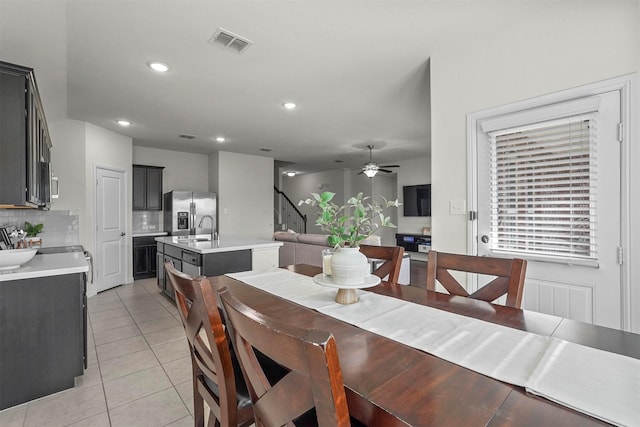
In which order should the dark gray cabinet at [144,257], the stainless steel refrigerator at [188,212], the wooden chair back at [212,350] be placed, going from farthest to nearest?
the stainless steel refrigerator at [188,212]
the dark gray cabinet at [144,257]
the wooden chair back at [212,350]

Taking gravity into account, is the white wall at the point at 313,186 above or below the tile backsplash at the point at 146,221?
above

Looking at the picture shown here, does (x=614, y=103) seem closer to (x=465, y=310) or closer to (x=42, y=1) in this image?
(x=465, y=310)

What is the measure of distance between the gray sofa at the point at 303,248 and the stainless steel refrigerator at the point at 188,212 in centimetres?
171

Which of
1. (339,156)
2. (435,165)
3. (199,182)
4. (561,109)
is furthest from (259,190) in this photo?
(561,109)

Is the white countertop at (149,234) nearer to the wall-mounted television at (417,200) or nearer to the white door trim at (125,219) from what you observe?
the white door trim at (125,219)

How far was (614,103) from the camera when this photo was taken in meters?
1.84

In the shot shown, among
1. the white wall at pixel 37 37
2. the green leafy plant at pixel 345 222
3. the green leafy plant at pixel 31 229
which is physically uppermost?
the white wall at pixel 37 37

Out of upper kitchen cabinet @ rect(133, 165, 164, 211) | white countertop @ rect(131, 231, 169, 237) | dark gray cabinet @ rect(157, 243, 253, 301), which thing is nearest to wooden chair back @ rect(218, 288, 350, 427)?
dark gray cabinet @ rect(157, 243, 253, 301)

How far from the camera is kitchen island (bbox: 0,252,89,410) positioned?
197 centimetres

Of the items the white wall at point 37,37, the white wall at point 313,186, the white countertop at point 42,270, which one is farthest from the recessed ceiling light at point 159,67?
the white wall at point 313,186

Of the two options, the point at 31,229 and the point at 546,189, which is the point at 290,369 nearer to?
the point at 546,189

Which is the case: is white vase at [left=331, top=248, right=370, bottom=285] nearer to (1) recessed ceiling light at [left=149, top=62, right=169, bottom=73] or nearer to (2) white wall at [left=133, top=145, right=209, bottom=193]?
(1) recessed ceiling light at [left=149, top=62, right=169, bottom=73]

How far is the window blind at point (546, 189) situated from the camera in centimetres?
196

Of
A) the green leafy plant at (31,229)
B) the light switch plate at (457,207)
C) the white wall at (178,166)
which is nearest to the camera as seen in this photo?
the light switch plate at (457,207)
